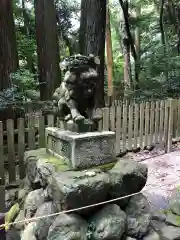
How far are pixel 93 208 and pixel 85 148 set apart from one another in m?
0.71

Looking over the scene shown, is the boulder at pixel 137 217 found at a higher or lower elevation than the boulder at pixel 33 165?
lower

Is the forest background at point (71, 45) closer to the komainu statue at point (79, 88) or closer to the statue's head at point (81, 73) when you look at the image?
the komainu statue at point (79, 88)

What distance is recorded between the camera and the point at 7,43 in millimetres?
6695

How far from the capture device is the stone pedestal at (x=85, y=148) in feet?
10.6

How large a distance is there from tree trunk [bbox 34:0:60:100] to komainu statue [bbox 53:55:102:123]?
4.57 metres

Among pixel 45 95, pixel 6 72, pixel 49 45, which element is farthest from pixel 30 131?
pixel 49 45

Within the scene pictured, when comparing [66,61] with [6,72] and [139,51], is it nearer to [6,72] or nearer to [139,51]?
[6,72]

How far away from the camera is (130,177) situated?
335 centimetres

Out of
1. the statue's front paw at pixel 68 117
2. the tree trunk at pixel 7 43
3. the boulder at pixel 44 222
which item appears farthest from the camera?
the tree trunk at pixel 7 43

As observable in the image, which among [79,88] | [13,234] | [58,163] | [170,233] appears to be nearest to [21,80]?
[79,88]

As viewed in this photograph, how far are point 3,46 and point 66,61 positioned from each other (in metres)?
3.93

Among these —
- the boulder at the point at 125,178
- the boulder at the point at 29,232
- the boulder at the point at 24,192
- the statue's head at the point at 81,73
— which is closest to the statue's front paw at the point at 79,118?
the statue's head at the point at 81,73

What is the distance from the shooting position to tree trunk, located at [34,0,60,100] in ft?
26.5

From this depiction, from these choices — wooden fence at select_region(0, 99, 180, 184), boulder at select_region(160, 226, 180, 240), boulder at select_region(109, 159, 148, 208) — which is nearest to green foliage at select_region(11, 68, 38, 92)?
wooden fence at select_region(0, 99, 180, 184)
